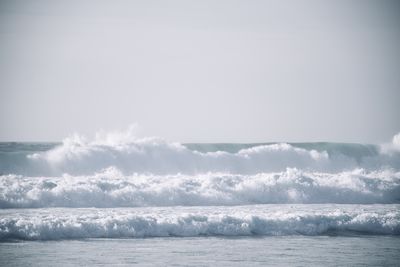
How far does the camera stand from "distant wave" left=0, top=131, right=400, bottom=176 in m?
27.8

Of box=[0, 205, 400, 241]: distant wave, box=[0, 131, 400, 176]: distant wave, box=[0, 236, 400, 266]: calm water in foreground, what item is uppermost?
box=[0, 131, 400, 176]: distant wave

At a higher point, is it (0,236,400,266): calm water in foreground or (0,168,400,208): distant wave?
(0,168,400,208): distant wave

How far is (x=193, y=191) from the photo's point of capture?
74.5ft

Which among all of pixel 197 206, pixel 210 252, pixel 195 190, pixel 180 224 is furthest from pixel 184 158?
pixel 210 252

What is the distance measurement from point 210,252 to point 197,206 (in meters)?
7.15

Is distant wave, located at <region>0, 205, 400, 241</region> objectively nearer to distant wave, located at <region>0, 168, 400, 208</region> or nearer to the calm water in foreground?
the calm water in foreground

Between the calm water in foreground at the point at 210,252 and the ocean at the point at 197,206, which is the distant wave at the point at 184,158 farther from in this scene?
the calm water in foreground at the point at 210,252

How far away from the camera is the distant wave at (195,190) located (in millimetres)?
21141

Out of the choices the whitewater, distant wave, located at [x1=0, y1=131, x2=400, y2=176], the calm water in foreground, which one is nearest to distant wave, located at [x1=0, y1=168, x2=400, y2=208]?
the whitewater

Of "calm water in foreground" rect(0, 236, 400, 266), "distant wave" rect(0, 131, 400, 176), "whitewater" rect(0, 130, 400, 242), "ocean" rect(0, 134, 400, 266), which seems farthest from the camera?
"distant wave" rect(0, 131, 400, 176)

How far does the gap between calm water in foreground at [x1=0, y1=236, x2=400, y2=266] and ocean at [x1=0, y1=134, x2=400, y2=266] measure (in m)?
0.03

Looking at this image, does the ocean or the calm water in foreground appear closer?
the calm water in foreground

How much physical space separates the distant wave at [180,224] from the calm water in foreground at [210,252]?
530 mm

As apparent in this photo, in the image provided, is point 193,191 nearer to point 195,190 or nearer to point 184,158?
point 195,190
